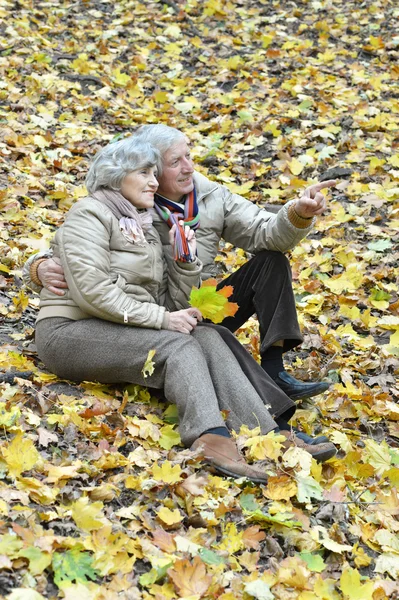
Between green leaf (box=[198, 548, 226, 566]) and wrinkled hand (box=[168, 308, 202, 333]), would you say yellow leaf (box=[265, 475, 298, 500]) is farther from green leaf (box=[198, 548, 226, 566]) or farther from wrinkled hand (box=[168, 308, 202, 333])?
wrinkled hand (box=[168, 308, 202, 333])

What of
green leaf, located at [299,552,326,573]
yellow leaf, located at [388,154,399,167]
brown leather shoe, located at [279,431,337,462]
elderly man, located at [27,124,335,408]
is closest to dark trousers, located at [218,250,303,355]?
elderly man, located at [27,124,335,408]

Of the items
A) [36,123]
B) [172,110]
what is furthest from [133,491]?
[172,110]

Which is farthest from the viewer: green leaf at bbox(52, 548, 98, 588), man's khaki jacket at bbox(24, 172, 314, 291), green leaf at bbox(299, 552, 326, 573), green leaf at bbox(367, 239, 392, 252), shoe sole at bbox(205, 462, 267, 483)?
green leaf at bbox(367, 239, 392, 252)

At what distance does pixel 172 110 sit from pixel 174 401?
5249 millimetres

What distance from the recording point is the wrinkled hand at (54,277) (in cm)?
382

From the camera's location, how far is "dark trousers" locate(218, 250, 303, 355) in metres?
4.05

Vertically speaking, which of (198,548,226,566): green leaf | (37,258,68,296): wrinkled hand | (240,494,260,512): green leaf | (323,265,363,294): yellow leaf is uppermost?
(37,258,68,296): wrinkled hand

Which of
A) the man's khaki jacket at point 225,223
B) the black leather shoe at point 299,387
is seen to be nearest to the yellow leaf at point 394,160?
the man's khaki jacket at point 225,223

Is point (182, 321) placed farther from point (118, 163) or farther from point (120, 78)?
point (120, 78)

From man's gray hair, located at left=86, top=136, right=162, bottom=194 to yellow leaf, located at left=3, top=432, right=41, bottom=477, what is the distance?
1.37 meters

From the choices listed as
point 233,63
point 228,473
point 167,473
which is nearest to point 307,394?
point 228,473

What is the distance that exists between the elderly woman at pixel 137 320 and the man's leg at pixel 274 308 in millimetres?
213

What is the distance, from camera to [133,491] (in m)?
3.14

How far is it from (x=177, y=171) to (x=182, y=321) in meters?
0.82
